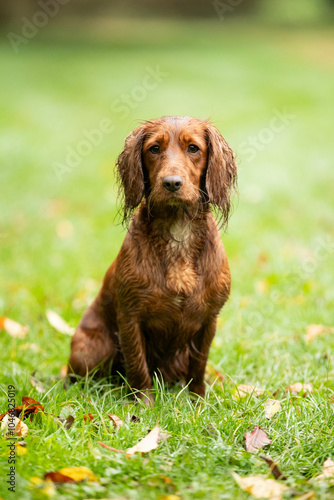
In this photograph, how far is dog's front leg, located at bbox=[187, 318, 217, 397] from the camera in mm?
3480

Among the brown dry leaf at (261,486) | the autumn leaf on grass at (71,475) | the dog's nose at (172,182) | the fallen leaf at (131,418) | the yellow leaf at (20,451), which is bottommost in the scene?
the yellow leaf at (20,451)

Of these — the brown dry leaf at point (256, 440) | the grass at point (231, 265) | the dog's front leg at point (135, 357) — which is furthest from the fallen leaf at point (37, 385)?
the brown dry leaf at point (256, 440)

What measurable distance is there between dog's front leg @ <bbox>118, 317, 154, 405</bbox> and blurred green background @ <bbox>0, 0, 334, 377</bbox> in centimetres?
61

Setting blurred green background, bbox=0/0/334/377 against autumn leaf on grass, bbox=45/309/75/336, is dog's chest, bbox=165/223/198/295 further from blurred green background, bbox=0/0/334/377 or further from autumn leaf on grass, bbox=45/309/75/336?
autumn leaf on grass, bbox=45/309/75/336

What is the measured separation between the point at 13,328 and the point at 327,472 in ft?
8.50

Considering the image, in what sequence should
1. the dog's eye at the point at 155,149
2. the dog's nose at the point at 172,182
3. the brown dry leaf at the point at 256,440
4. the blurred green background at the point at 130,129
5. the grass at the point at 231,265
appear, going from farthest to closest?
the blurred green background at the point at 130,129 → the dog's eye at the point at 155,149 → the dog's nose at the point at 172,182 → the brown dry leaf at the point at 256,440 → the grass at the point at 231,265

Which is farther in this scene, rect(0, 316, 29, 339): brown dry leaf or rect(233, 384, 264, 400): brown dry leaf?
rect(0, 316, 29, 339): brown dry leaf

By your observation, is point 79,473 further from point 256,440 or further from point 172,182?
point 172,182

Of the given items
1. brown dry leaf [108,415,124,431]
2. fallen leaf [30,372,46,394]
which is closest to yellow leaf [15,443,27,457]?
brown dry leaf [108,415,124,431]

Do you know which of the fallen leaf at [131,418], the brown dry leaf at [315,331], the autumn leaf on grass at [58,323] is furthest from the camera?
the autumn leaf on grass at [58,323]

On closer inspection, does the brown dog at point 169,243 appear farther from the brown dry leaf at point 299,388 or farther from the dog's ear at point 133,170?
the brown dry leaf at point 299,388

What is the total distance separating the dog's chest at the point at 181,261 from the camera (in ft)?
10.6

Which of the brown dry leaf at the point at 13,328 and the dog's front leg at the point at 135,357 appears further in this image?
the brown dry leaf at the point at 13,328

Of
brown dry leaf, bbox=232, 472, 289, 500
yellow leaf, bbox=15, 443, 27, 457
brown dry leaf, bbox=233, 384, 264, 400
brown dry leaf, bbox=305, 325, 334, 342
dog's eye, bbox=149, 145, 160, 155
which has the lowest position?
yellow leaf, bbox=15, 443, 27, 457
